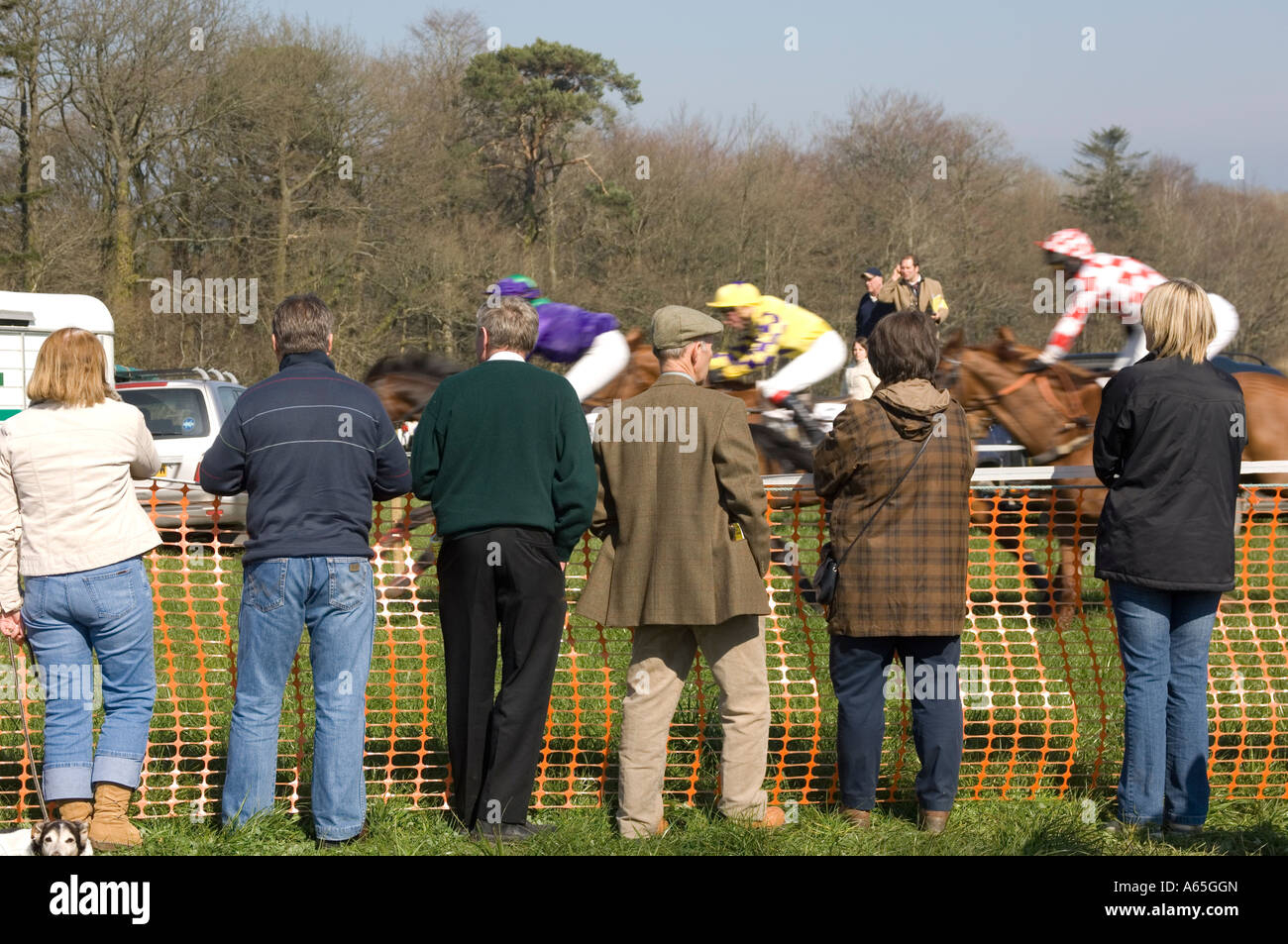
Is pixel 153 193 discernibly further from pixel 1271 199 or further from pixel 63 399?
pixel 1271 199

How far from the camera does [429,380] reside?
10047 millimetres

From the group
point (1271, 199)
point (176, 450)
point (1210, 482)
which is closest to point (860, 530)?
point (1210, 482)

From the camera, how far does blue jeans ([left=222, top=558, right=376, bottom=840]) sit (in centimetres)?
422

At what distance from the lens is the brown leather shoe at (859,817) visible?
453 centimetres

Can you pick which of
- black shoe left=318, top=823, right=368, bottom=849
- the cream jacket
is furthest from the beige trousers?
the cream jacket

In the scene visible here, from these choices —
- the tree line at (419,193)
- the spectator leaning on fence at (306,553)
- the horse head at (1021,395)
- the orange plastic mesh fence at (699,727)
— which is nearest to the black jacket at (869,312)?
the horse head at (1021,395)

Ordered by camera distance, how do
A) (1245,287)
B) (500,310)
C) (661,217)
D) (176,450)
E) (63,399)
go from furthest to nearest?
(1245,287) → (661,217) → (176,450) → (500,310) → (63,399)

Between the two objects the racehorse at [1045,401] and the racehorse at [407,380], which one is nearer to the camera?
the racehorse at [1045,401]

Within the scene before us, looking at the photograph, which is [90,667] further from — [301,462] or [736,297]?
[736,297]

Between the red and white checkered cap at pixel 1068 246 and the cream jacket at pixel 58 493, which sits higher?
the red and white checkered cap at pixel 1068 246

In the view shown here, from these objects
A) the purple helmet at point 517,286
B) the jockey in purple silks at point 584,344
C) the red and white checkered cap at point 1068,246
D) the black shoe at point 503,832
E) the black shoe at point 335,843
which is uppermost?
the red and white checkered cap at point 1068,246

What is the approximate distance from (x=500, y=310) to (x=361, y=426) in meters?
0.67

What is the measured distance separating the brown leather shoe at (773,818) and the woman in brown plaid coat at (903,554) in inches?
10.5

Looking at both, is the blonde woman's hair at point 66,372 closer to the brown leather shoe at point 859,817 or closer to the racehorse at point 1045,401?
the brown leather shoe at point 859,817
